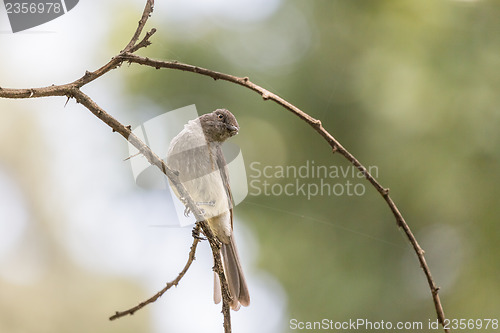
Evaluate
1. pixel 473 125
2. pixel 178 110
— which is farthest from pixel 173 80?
pixel 473 125

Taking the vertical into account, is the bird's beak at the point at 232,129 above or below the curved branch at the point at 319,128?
above

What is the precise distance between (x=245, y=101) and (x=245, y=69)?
0.92ft

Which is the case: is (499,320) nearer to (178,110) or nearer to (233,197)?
(233,197)

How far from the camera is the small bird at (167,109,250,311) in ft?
11.0

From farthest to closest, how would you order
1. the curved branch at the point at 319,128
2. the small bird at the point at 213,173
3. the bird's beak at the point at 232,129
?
the bird's beak at the point at 232,129
the small bird at the point at 213,173
the curved branch at the point at 319,128

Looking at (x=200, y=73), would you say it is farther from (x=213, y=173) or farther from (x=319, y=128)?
(x=213, y=173)

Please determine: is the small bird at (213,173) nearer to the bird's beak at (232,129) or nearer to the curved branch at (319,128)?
the bird's beak at (232,129)

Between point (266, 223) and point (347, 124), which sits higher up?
point (347, 124)

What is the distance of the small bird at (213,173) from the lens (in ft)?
11.0

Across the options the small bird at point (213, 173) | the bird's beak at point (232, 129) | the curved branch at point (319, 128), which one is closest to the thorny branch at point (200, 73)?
the curved branch at point (319, 128)

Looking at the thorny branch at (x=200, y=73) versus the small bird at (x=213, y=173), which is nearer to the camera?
the thorny branch at (x=200, y=73)

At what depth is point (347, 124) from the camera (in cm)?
402

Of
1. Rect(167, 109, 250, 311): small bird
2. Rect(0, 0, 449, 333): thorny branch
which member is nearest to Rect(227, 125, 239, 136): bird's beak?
Rect(167, 109, 250, 311): small bird

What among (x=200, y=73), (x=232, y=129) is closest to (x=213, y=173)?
(x=232, y=129)
